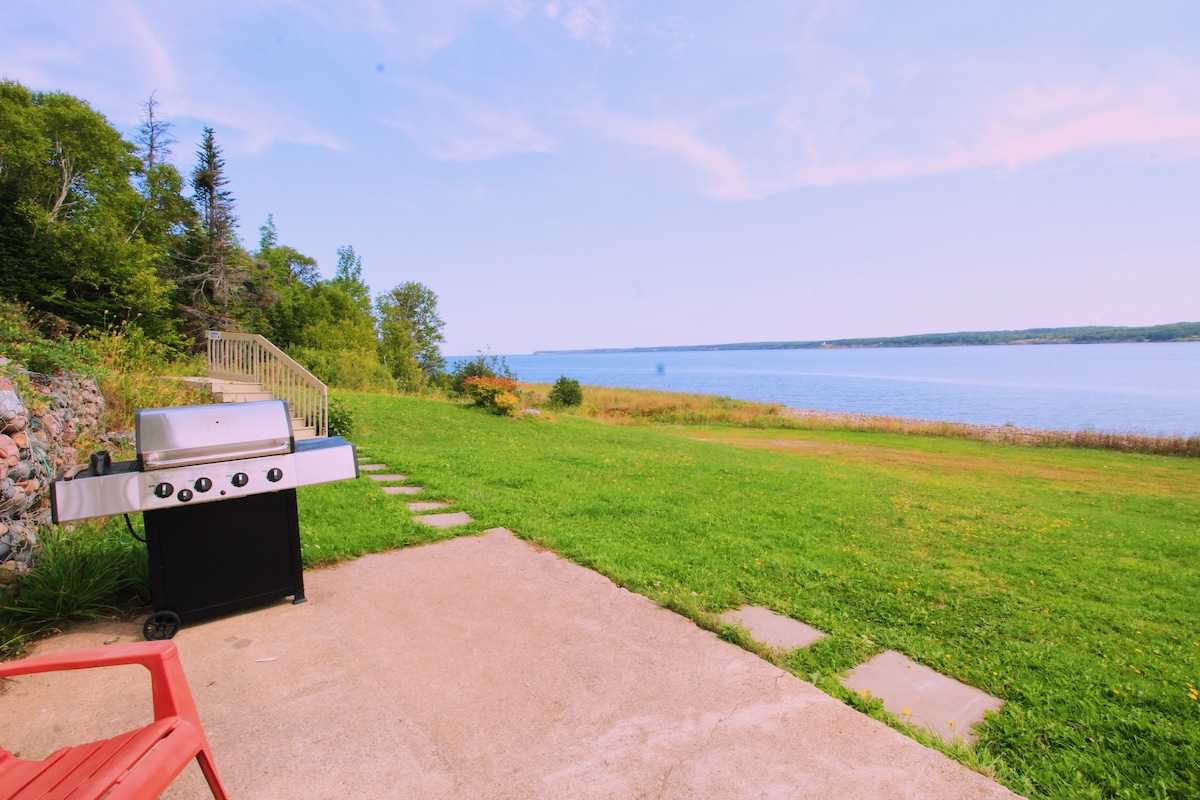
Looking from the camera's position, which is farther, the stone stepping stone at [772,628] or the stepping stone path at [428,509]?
the stepping stone path at [428,509]

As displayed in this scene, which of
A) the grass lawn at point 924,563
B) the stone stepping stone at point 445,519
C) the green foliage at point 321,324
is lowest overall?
the grass lawn at point 924,563

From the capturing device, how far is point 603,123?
1380 cm

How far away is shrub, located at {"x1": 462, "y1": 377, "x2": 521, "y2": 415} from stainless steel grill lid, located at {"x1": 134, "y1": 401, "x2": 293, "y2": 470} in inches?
478

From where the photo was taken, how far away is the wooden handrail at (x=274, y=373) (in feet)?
33.5

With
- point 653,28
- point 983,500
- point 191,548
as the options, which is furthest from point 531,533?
point 653,28

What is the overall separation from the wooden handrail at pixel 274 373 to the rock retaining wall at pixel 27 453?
200 inches

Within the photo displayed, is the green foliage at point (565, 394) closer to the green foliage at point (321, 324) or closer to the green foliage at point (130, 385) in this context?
the green foliage at point (321, 324)

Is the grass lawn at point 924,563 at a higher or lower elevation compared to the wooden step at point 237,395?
lower

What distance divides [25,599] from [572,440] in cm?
992

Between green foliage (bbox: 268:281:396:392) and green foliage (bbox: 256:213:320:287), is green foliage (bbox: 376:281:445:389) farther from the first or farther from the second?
green foliage (bbox: 268:281:396:392)

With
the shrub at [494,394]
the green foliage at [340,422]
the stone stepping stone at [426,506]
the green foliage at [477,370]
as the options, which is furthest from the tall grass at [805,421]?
the stone stepping stone at [426,506]

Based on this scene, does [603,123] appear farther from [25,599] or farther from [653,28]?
[25,599]

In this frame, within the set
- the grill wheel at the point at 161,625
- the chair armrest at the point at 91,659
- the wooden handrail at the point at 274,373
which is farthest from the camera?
the wooden handrail at the point at 274,373

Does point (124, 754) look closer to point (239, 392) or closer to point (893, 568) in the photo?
point (893, 568)
